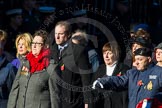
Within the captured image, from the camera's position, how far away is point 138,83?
36.1ft

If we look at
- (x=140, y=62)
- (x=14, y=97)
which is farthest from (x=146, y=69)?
(x=14, y=97)

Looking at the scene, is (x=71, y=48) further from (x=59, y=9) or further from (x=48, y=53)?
(x=59, y=9)

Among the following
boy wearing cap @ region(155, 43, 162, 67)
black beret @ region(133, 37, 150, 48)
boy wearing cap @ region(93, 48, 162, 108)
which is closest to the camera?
boy wearing cap @ region(93, 48, 162, 108)

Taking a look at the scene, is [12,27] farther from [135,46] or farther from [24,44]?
[135,46]

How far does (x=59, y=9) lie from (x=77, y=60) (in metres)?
3.67

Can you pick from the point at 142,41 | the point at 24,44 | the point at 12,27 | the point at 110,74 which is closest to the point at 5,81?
the point at 24,44

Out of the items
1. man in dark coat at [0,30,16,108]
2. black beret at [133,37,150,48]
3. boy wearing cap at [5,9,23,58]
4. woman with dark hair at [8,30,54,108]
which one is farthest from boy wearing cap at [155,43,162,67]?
boy wearing cap at [5,9,23,58]

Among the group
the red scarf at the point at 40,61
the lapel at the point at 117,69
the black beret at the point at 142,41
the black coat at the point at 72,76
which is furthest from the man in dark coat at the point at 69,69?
the black beret at the point at 142,41

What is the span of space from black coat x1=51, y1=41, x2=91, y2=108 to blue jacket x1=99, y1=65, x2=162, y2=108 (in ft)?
3.19

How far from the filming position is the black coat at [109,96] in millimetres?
11711

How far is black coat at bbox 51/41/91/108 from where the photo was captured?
467 inches

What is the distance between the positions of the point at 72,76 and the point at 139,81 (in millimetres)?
1249

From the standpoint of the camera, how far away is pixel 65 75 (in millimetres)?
11922

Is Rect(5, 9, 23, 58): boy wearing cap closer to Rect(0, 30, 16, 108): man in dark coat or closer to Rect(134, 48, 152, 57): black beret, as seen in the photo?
Rect(0, 30, 16, 108): man in dark coat
